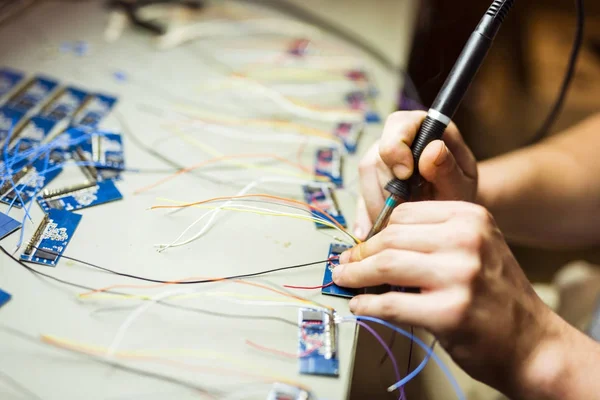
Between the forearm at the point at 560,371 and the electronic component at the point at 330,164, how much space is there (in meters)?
0.43

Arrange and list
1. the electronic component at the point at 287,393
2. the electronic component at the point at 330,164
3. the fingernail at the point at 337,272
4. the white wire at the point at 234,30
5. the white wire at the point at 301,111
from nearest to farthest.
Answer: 1. the electronic component at the point at 287,393
2. the fingernail at the point at 337,272
3. the electronic component at the point at 330,164
4. the white wire at the point at 301,111
5. the white wire at the point at 234,30

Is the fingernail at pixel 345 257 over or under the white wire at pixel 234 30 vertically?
under

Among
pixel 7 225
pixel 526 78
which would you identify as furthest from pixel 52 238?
pixel 526 78

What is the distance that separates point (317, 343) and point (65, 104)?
73 cm

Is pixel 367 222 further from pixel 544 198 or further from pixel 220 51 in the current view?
pixel 220 51

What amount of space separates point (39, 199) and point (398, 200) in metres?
0.57

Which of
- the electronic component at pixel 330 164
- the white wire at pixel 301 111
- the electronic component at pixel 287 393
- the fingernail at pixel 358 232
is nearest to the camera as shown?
the electronic component at pixel 287 393

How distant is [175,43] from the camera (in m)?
1.25

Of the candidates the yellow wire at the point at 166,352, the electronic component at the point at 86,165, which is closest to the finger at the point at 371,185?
the yellow wire at the point at 166,352

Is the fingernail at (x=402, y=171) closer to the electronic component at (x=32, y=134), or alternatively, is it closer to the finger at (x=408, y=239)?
the finger at (x=408, y=239)

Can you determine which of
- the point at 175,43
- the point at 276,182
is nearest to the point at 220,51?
the point at 175,43

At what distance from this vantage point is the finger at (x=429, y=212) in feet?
2.11

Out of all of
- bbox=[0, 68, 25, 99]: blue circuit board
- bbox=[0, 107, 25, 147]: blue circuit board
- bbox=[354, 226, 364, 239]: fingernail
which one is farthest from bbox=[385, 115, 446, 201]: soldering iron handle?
Answer: bbox=[0, 68, 25, 99]: blue circuit board

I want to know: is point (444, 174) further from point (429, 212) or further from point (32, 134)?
point (32, 134)
